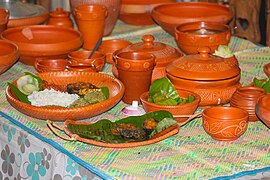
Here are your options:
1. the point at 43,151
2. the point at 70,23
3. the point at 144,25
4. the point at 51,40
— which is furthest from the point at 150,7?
the point at 43,151

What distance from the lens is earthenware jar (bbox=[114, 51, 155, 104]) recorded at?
5.62 feet

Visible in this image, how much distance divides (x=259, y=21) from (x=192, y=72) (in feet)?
6.28

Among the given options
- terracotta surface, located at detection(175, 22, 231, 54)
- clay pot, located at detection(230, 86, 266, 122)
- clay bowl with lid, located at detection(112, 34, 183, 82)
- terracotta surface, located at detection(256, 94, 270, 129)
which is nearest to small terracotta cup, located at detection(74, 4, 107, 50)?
terracotta surface, located at detection(175, 22, 231, 54)

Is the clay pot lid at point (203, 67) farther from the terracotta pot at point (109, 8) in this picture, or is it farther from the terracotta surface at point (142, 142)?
the terracotta pot at point (109, 8)

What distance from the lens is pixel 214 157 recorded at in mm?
1438

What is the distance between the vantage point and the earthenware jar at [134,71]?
1.71 meters

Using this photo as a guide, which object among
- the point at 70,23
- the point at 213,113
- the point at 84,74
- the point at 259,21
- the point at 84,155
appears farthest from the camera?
the point at 259,21

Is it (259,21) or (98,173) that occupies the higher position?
(98,173)

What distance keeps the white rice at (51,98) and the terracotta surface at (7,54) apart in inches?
9.9

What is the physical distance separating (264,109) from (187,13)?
3.79ft

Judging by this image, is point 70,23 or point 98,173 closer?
point 98,173

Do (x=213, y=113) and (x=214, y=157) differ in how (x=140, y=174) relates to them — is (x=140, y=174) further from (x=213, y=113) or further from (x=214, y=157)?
(x=213, y=113)

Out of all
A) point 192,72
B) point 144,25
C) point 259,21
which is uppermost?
point 192,72

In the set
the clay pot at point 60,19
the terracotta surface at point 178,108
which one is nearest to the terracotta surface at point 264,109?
the terracotta surface at point 178,108
